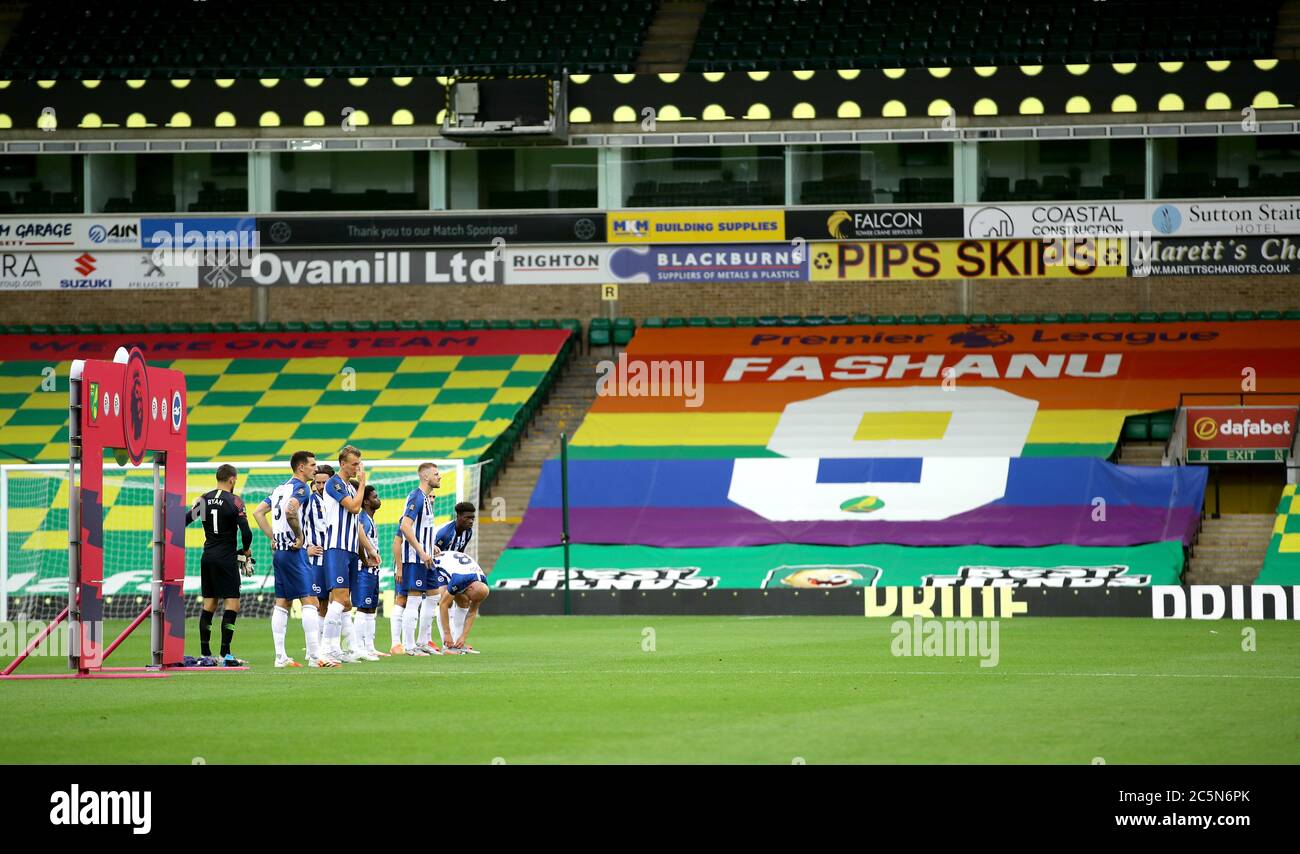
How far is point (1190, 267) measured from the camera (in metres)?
38.6

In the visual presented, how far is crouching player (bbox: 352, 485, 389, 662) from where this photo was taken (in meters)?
18.4

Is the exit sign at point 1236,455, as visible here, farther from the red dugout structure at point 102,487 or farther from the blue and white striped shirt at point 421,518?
the red dugout structure at point 102,487

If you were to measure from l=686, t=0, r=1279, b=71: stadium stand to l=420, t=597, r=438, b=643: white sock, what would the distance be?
925 inches

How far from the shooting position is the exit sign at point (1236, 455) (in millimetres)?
32969

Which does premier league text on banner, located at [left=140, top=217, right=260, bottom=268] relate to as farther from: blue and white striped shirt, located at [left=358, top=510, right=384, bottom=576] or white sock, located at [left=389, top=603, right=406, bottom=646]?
blue and white striped shirt, located at [left=358, top=510, right=384, bottom=576]

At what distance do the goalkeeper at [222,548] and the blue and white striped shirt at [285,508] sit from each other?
0.29 m

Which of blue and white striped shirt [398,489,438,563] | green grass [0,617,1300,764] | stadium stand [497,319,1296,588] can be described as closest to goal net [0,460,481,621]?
stadium stand [497,319,1296,588]

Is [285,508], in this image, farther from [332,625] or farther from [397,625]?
[397,625]

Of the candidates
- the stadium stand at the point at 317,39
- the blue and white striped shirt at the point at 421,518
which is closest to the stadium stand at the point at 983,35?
the stadium stand at the point at 317,39

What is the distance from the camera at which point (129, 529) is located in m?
31.3

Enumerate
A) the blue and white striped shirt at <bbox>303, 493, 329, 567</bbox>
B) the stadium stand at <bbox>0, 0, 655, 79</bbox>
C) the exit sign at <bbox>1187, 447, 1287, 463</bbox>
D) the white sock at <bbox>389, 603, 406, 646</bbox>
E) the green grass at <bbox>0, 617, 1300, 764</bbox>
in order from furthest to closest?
the stadium stand at <bbox>0, 0, 655, 79</bbox> → the exit sign at <bbox>1187, 447, 1287, 463</bbox> → the white sock at <bbox>389, 603, 406, 646</bbox> → the blue and white striped shirt at <bbox>303, 493, 329, 567</bbox> → the green grass at <bbox>0, 617, 1300, 764</bbox>

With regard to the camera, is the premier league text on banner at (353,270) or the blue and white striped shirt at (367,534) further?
the premier league text on banner at (353,270)
